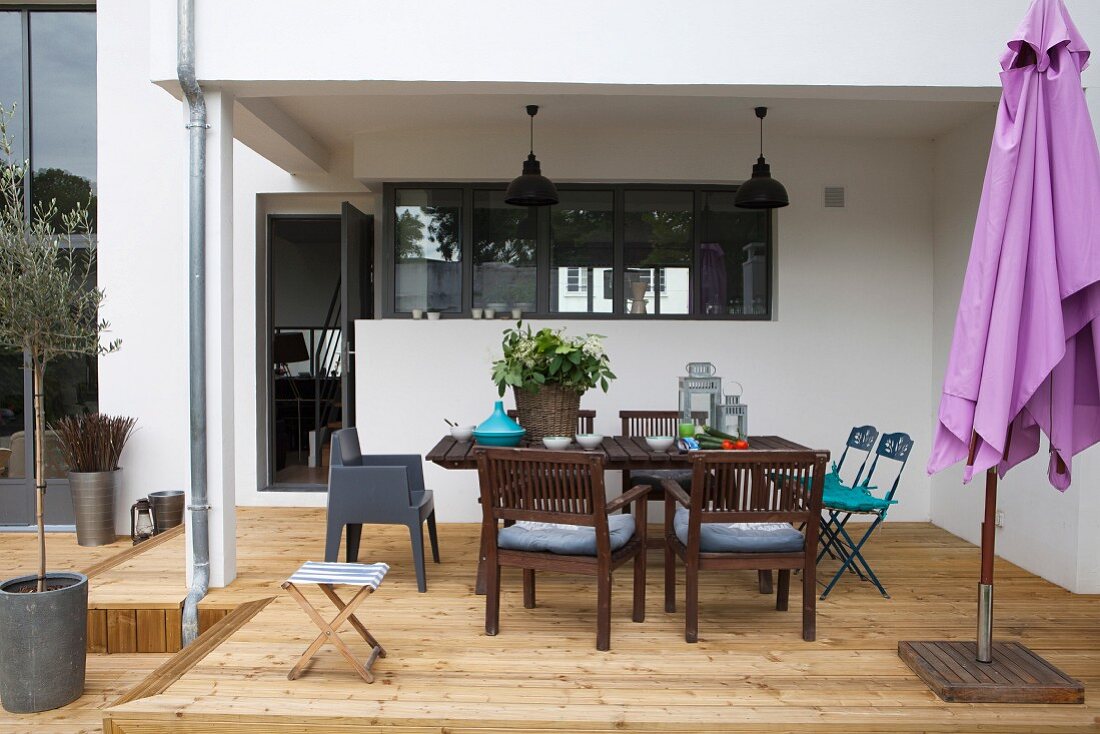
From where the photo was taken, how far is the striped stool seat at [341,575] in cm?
319

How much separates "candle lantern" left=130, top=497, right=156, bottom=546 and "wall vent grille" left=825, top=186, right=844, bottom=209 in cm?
576

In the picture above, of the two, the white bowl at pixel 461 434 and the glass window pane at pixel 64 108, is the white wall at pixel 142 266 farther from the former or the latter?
the white bowl at pixel 461 434

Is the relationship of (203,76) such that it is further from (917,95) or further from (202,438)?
(917,95)

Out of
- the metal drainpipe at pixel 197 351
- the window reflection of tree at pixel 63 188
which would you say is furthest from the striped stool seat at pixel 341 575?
the window reflection of tree at pixel 63 188

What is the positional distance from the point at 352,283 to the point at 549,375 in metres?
2.69

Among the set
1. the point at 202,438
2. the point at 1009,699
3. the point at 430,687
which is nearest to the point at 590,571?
the point at 430,687

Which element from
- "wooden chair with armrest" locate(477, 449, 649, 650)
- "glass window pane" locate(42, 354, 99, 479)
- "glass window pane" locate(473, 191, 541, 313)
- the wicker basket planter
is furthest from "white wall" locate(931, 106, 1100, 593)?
"glass window pane" locate(42, 354, 99, 479)

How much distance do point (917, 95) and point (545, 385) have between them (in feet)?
8.26

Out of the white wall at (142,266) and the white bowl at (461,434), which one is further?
the white wall at (142,266)

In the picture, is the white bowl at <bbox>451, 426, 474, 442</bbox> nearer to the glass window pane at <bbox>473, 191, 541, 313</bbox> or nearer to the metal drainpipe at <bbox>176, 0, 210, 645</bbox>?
the metal drainpipe at <bbox>176, 0, 210, 645</bbox>

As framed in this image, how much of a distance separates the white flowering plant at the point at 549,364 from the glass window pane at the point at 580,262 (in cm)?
195

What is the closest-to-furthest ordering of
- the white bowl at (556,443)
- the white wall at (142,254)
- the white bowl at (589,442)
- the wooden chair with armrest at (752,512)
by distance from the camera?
the wooden chair with armrest at (752,512)
the white bowl at (556,443)
the white bowl at (589,442)
the white wall at (142,254)

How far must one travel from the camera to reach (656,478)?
509cm

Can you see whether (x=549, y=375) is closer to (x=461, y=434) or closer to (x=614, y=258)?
(x=461, y=434)
